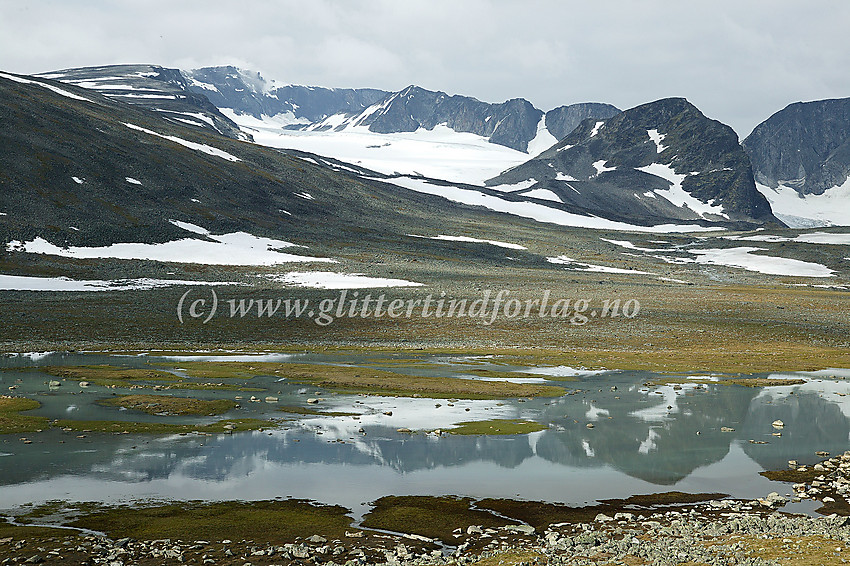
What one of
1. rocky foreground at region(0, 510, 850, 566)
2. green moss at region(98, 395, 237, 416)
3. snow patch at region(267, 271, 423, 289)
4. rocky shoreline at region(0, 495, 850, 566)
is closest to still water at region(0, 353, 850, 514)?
green moss at region(98, 395, 237, 416)

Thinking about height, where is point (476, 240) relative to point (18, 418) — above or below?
above

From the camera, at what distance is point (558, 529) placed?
886 inches

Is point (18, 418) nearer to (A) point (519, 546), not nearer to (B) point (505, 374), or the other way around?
(A) point (519, 546)

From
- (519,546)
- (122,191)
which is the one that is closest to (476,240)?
(122,191)

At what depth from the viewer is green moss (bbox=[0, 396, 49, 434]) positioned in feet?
114

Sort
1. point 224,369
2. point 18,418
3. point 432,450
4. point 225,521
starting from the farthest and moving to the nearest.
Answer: point 224,369 → point 18,418 → point 432,450 → point 225,521

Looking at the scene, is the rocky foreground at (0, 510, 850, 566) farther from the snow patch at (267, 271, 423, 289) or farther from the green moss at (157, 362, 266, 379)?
the snow patch at (267, 271, 423, 289)

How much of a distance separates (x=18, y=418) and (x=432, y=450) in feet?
69.8

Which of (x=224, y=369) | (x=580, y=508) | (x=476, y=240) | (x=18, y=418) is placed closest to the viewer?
(x=580, y=508)

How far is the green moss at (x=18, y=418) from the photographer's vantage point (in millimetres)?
34688

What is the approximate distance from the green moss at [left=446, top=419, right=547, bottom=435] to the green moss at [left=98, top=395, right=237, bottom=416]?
539 inches

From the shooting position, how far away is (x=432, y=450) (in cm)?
3334

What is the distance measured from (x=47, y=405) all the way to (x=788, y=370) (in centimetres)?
5423

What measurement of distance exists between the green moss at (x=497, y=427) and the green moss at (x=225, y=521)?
13.5 meters
